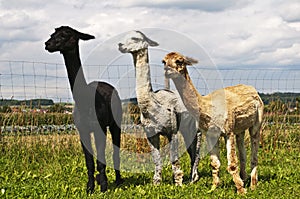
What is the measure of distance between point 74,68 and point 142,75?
1.13 metres

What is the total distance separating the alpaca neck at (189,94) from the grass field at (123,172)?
54.4 inches

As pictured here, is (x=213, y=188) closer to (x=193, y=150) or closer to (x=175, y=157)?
(x=175, y=157)

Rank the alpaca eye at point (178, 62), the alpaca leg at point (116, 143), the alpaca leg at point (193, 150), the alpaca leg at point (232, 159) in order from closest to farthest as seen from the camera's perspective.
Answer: the alpaca eye at point (178, 62) < the alpaca leg at point (232, 159) < the alpaca leg at point (116, 143) < the alpaca leg at point (193, 150)

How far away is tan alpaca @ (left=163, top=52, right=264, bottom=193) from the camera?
7359 millimetres

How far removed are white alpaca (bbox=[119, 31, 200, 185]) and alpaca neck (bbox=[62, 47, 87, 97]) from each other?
29.6 inches

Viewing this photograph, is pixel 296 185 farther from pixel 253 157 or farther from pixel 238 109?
pixel 238 109

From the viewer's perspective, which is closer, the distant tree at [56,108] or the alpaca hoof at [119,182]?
the alpaca hoof at [119,182]

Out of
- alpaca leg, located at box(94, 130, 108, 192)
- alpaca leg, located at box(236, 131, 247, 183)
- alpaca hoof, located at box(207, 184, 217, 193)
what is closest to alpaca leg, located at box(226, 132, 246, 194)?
alpaca hoof, located at box(207, 184, 217, 193)

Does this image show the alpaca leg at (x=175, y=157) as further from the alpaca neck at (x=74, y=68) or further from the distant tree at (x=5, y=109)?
the distant tree at (x=5, y=109)

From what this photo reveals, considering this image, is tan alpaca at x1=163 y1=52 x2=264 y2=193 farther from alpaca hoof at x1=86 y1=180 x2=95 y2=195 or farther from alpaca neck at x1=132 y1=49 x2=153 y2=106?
alpaca hoof at x1=86 y1=180 x2=95 y2=195

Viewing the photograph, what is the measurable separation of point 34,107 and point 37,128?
60cm

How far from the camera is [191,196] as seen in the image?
7277mm

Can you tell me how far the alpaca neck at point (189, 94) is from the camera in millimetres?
7426

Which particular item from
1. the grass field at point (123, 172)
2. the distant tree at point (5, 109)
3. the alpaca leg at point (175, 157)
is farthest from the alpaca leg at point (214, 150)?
the distant tree at point (5, 109)
